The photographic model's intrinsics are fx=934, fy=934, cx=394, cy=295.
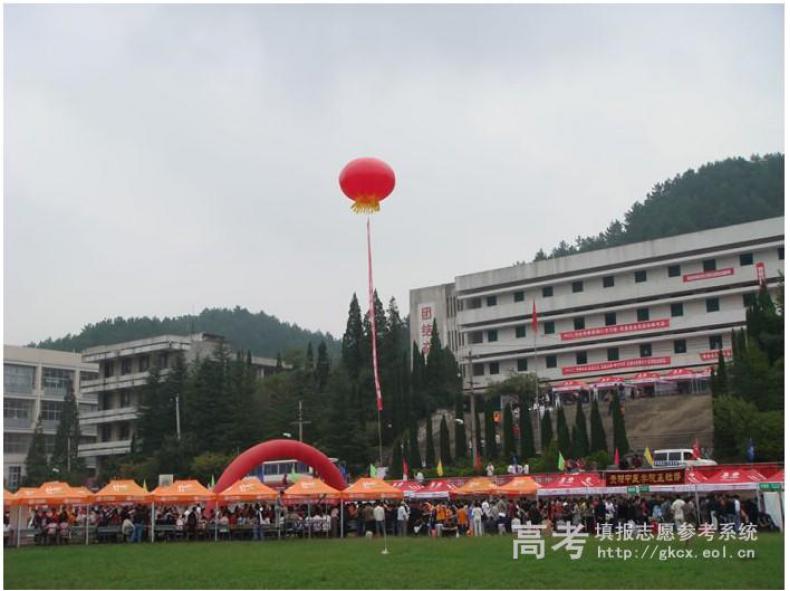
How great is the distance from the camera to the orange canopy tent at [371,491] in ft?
90.1

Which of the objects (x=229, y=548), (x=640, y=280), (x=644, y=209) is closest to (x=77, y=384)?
(x=640, y=280)

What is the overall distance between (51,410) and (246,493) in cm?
6246

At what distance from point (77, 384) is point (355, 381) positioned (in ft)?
109

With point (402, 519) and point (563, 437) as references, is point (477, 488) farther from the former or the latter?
point (563, 437)

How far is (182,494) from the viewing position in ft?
88.7

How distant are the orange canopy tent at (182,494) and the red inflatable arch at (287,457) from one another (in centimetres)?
250

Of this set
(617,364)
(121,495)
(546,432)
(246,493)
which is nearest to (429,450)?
(546,432)

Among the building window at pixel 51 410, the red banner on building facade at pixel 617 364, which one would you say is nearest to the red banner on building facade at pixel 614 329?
the red banner on building facade at pixel 617 364

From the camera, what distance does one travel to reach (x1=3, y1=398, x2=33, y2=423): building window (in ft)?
261

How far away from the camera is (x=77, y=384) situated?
86.5 metres

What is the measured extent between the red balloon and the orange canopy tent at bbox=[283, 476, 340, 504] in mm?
8963

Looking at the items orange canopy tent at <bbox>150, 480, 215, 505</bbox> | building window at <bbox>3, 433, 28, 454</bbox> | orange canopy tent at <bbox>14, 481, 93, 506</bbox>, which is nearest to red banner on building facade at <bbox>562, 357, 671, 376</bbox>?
orange canopy tent at <bbox>150, 480, 215, 505</bbox>

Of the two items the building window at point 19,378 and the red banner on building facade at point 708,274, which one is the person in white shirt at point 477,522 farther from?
the building window at point 19,378

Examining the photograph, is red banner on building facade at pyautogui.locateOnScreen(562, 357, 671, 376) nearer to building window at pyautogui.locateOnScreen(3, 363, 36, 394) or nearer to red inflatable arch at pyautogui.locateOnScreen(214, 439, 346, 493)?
red inflatable arch at pyautogui.locateOnScreen(214, 439, 346, 493)
